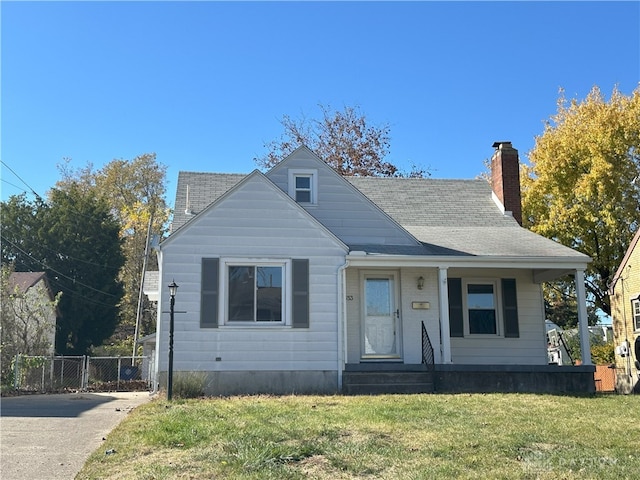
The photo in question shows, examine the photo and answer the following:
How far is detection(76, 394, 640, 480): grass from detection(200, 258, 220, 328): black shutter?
2833mm

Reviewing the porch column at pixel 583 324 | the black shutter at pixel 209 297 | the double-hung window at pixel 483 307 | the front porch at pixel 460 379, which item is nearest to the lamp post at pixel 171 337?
the black shutter at pixel 209 297

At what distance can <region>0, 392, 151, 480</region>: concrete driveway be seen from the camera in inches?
253

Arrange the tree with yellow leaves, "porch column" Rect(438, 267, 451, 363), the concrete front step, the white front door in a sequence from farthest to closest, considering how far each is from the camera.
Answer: the tree with yellow leaves → the white front door → "porch column" Rect(438, 267, 451, 363) → the concrete front step

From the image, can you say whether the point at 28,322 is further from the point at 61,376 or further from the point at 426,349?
the point at 426,349

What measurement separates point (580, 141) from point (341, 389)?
619 inches

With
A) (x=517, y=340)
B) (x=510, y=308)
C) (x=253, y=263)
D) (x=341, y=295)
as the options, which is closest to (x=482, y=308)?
(x=510, y=308)

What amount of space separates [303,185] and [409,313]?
3972 millimetres

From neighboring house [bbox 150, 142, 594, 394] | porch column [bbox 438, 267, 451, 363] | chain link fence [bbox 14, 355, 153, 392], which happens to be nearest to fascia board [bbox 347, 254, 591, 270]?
neighboring house [bbox 150, 142, 594, 394]

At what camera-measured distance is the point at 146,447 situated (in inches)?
274

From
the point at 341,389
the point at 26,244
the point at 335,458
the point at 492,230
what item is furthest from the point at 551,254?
the point at 26,244

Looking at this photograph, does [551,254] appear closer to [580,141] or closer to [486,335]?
[486,335]

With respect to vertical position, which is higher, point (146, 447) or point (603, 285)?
point (603, 285)

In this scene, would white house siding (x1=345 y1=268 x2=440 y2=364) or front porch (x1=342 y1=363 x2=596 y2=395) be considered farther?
white house siding (x1=345 y1=268 x2=440 y2=364)

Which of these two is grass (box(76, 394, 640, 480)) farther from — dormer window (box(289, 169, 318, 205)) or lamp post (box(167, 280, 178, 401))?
dormer window (box(289, 169, 318, 205))
